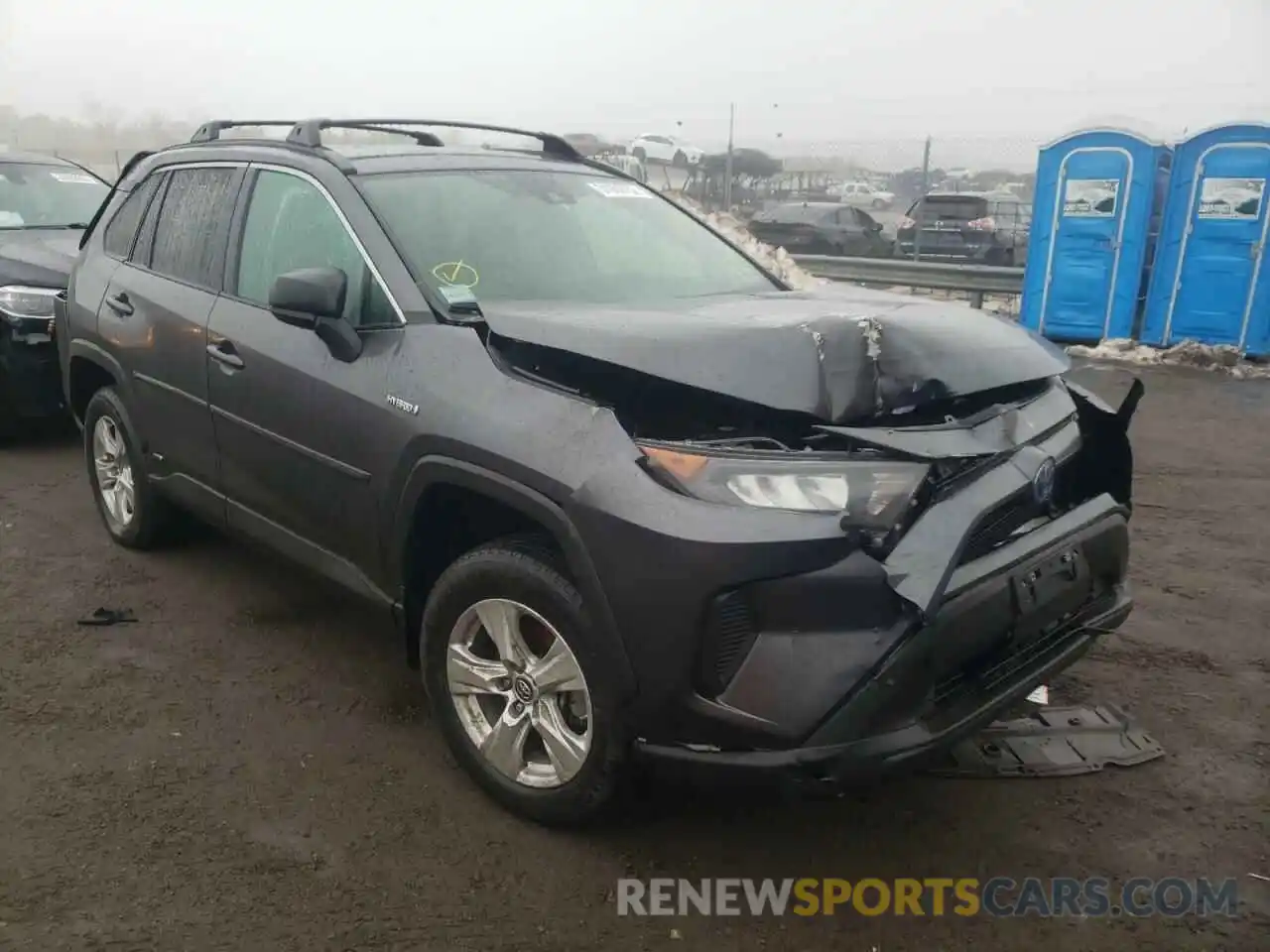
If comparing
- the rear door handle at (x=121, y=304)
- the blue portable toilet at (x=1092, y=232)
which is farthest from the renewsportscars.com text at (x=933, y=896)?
the blue portable toilet at (x=1092, y=232)

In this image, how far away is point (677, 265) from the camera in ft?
12.4

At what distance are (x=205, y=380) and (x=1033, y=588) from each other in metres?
2.93

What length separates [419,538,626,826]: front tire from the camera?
2486 mm

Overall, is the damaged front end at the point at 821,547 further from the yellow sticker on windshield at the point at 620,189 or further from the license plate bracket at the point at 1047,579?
the yellow sticker on windshield at the point at 620,189

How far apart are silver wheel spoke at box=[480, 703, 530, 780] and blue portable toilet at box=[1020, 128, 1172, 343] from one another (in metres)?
10.3

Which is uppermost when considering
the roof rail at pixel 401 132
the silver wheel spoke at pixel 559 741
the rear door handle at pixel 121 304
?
the roof rail at pixel 401 132

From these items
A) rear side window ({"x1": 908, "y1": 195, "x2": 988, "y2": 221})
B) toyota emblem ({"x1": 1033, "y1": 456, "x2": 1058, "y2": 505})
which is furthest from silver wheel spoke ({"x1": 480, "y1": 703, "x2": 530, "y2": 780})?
rear side window ({"x1": 908, "y1": 195, "x2": 988, "y2": 221})

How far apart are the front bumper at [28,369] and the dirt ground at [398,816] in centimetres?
241

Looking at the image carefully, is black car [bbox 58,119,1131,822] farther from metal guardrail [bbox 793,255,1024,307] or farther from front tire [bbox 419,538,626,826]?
metal guardrail [bbox 793,255,1024,307]

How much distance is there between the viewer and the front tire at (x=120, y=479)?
446 cm

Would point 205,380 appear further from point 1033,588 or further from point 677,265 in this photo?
point 1033,588

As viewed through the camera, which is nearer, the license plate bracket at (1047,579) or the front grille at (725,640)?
the front grille at (725,640)

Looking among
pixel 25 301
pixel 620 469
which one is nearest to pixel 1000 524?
pixel 620 469

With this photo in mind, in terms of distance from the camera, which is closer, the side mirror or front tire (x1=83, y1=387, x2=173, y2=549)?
the side mirror
